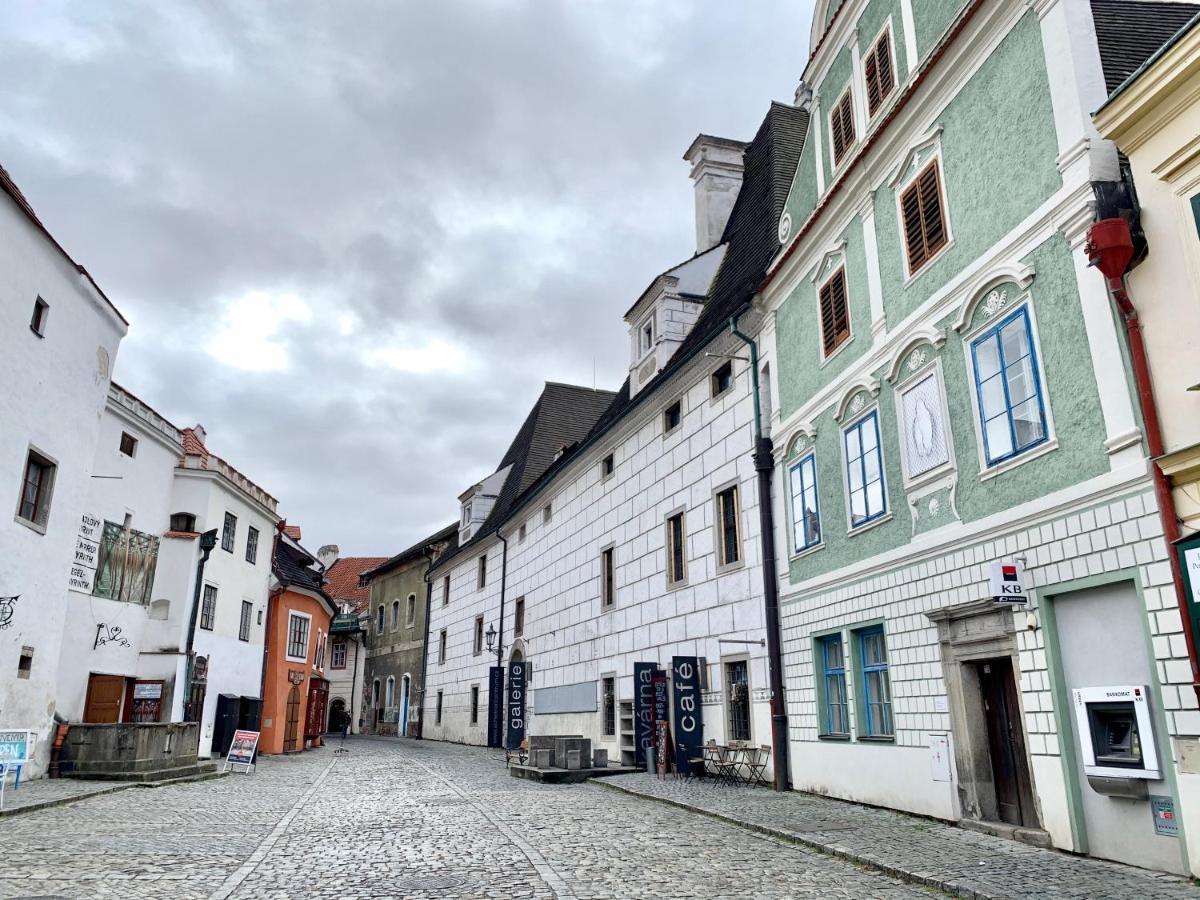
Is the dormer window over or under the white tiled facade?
over

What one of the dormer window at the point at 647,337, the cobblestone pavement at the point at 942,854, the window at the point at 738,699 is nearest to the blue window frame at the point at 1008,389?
the cobblestone pavement at the point at 942,854

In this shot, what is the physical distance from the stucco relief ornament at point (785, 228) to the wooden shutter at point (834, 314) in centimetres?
208

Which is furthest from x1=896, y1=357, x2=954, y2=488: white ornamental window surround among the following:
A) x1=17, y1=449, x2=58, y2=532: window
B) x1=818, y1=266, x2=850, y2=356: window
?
x1=17, y1=449, x2=58, y2=532: window

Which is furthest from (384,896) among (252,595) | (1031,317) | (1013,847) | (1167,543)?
(252,595)

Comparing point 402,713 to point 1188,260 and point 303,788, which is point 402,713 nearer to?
point 303,788

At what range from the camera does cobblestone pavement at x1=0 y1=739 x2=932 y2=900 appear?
297 inches

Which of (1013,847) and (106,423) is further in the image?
(106,423)

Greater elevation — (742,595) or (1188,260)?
(1188,260)

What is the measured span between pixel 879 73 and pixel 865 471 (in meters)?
5.99

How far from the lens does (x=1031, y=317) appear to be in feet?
32.7

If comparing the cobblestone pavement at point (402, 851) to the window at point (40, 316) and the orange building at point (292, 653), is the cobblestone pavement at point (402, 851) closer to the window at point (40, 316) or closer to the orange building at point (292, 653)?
the window at point (40, 316)

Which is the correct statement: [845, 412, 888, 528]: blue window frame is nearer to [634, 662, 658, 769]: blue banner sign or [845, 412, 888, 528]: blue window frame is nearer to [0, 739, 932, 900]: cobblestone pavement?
[0, 739, 932, 900]: cobblestone pavement

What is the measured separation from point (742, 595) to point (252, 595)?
1800cm

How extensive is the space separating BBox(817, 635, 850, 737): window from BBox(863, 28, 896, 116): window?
26.7 feet
